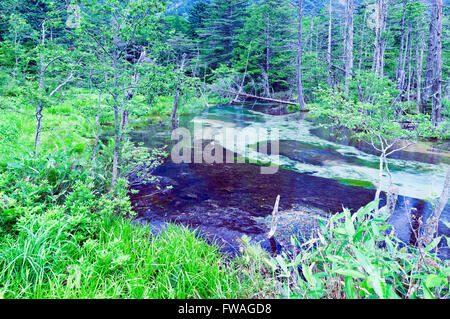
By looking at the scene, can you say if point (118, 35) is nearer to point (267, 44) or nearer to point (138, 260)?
point (138, 260)

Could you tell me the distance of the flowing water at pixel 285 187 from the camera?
473 cm

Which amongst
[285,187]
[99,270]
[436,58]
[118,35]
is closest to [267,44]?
[436,58]

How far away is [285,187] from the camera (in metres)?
6.49

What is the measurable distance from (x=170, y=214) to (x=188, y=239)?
185 centimetres

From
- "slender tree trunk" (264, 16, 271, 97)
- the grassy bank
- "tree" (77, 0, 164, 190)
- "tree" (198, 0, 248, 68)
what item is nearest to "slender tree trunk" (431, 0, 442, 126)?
"tree" (77, 0, 164, 190)

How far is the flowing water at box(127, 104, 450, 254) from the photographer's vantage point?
186 inches

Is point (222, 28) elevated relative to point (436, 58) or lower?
elevated

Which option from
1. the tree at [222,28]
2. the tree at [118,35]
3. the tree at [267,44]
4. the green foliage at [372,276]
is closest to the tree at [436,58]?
the green foliage at [372,276]

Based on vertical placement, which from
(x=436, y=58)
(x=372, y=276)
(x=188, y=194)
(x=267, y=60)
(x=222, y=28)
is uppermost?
(x=222, y=28)

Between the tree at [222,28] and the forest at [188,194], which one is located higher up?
the tree at [222,28]

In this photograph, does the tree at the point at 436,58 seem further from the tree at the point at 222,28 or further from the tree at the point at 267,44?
the tree at the point at 222,28
